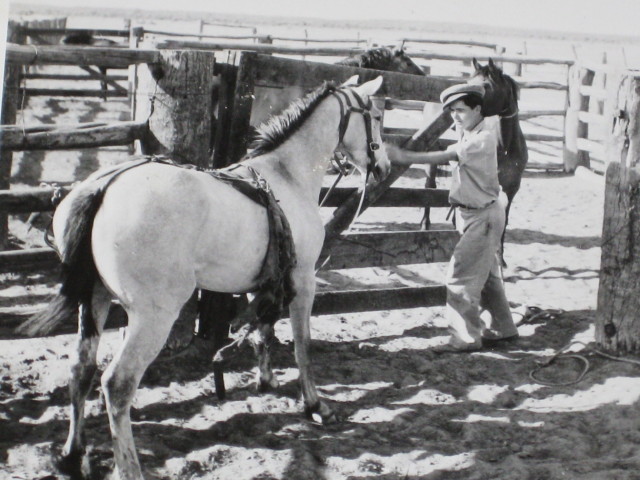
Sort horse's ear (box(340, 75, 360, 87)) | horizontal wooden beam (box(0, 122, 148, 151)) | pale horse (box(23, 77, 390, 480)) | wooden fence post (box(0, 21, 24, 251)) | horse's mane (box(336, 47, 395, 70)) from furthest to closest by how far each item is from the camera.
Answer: horse's mane (box(336, 47, 395, 70))
wooden fence post (box(0, 21, 24, 251))
horse's ear (box(340, 75, 360, 87))
horizontal wooden beam (box(0, 122, 148, 151))
pale horse (box(23, 77, 390, 480))

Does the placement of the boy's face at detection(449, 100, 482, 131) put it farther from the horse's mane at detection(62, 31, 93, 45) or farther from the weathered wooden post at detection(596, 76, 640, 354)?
the horse's mane at detection(62, 31, 93, 45)

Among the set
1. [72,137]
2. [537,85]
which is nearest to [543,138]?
[537,85]

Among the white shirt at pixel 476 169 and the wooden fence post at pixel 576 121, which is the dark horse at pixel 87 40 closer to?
the wooden fence post at pixel 576 121

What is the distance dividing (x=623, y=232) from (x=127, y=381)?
341 centimetres

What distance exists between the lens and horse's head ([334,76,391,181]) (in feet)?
13.5

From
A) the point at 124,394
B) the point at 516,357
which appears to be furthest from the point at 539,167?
the point at 124,394

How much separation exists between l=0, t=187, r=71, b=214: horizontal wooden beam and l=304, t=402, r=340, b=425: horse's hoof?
5.97ft

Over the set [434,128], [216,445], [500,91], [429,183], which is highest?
[500,91]

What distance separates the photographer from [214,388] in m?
4.15

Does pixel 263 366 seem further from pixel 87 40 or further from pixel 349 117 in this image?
pixel 87 40

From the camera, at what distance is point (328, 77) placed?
4676 millimetres

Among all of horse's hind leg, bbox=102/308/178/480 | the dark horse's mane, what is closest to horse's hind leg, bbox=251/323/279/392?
horse's hind leg, bbox=102/308/178/480

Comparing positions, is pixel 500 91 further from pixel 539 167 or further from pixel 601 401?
pixel 539 167

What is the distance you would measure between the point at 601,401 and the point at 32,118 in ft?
36.9
